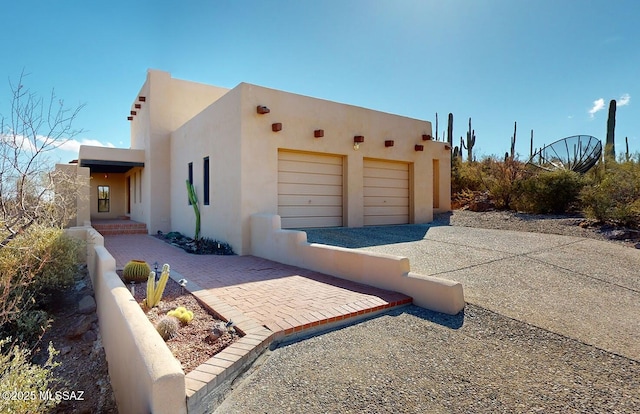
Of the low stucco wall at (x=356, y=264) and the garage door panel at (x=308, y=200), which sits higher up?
the garage door panel at (x=308, y=200)

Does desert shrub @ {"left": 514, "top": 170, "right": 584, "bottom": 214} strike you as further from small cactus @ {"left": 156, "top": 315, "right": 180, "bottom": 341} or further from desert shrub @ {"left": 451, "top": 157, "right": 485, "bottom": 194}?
small cactus @ {"left": 156, "top": 315, "right": 180, "bottom": 341}

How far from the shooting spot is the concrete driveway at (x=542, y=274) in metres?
4.20

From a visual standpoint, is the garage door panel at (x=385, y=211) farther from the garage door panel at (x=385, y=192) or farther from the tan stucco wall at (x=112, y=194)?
the tan stucco wall at (x=112, y=194)

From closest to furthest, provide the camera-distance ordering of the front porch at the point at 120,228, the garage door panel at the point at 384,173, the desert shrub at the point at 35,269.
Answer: the desert shrub at the point at 35,269
the garage door panel at the point at 384,173
the front porch at the point at 120,228

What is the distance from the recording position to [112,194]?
20.6 meters

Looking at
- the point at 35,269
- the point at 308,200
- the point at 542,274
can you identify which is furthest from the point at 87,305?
the point at 542,274

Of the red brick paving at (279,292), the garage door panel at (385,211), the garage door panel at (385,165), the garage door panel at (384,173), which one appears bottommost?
the red brick paving at (279,292)

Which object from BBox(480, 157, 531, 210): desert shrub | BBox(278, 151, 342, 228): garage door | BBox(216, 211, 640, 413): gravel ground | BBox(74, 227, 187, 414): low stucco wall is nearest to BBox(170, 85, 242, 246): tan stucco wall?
BBox(278, 151, 342, 228): garage door

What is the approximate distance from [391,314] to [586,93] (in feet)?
55.9

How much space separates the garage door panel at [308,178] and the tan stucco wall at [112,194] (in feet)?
49.8

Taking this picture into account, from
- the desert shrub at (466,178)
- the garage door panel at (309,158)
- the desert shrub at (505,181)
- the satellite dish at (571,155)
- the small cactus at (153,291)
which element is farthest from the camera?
the desert shrub at (466,178)

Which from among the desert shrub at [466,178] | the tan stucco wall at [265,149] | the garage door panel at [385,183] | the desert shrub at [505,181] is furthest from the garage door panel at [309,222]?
the desert shrub at [466,178]

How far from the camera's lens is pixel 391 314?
4730mm

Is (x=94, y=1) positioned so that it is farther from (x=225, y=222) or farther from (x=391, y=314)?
(x=391, y=314)
